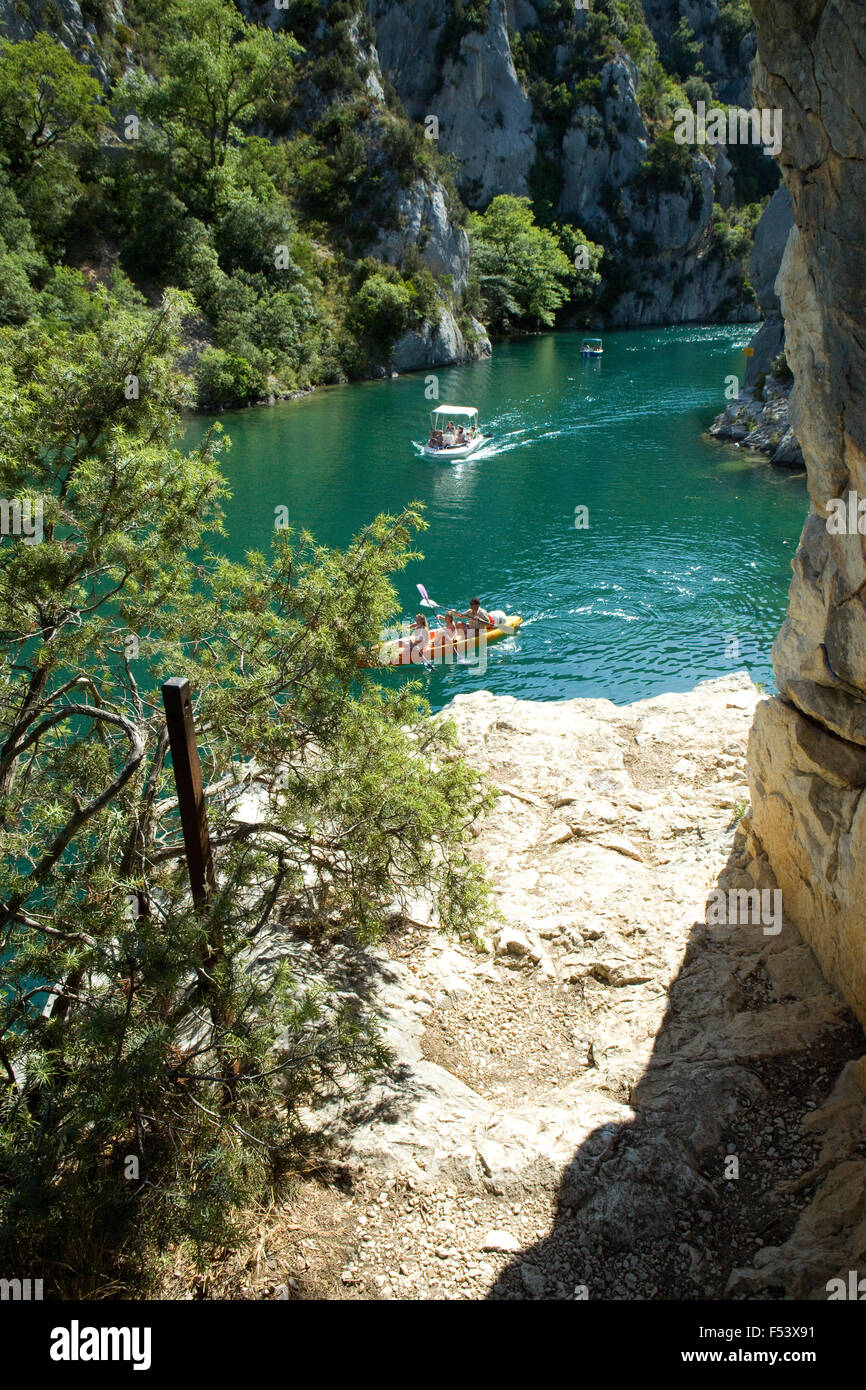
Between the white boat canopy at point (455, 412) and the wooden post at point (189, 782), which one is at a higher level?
the white boat canopy at point (455, 412)

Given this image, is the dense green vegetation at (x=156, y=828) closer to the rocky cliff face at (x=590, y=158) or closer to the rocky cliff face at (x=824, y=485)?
the rocky cliff face at (x=824, y=485)

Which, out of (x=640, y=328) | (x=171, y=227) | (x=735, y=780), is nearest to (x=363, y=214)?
(x=171, y=227)

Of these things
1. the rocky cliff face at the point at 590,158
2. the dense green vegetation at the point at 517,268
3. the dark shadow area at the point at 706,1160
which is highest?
the rocky cliff face at the point at 590,158

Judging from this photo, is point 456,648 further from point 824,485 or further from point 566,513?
point 824,485

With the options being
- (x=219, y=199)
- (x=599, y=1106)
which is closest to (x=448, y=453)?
(x=219, y=199)

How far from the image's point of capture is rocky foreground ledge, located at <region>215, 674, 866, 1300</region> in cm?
569

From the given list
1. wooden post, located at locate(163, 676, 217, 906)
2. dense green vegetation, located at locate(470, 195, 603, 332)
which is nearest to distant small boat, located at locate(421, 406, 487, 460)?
dense green vegetation, located at locate(470, 195, 603, 332)

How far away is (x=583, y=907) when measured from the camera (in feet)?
33.9

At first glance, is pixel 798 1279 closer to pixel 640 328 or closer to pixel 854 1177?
pixel 854 1177

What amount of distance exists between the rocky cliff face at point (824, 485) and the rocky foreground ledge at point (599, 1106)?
0.89 metres

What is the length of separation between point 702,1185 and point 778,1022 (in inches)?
74.5

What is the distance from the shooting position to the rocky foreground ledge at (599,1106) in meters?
5.69

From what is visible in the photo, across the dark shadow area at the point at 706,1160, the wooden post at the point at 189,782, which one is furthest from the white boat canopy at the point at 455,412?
the wooden post at the point at 189,782

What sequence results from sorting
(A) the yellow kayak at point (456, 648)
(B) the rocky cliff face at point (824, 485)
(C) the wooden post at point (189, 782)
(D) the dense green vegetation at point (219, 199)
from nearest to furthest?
1. (C) the wooden post at point (189, 782)
2. (B) the rocky cliff face at point (824, 485)
3. (A) the yellow kayak at point (456, 648)
4. (D) the dense green vegetation at point (219, 199)
